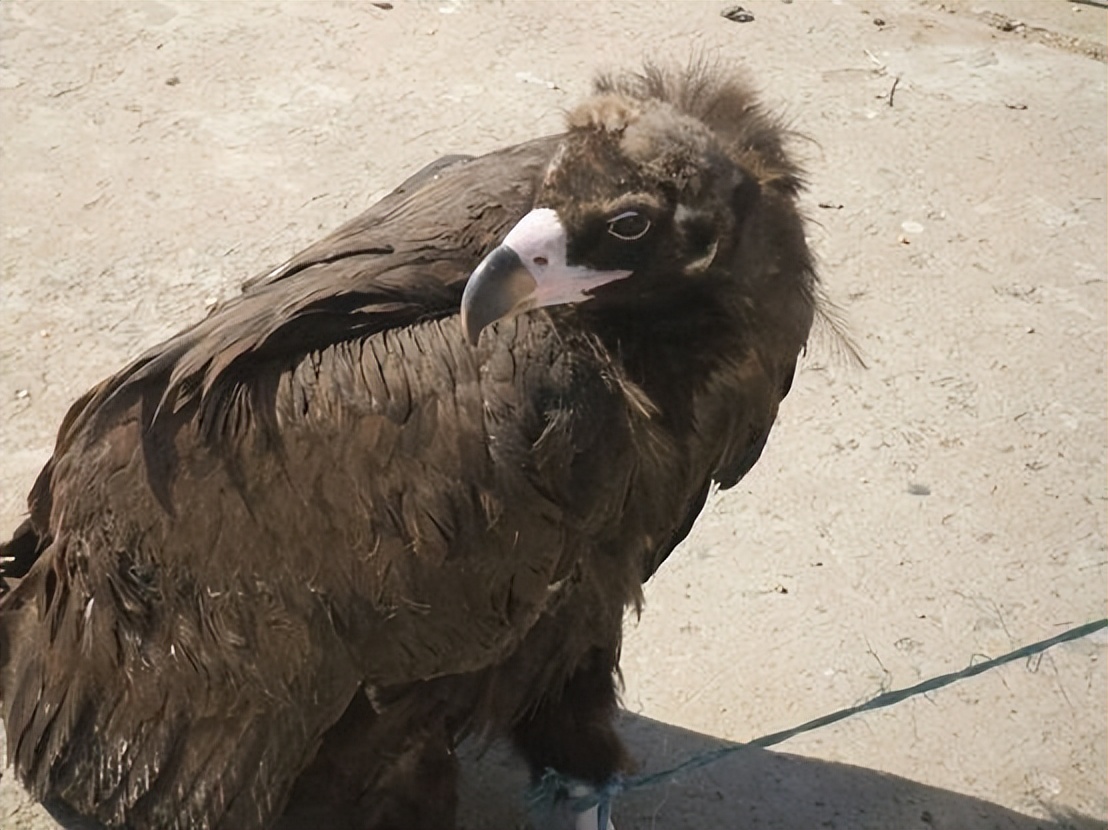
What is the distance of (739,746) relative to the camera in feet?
11.2

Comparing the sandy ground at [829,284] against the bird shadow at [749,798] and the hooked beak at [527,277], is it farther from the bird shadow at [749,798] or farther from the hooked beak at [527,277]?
the hooked beak at [527,277]

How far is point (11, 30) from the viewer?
223 inches

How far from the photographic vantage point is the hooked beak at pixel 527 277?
2346mm

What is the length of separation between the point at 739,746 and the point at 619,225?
1.49 m

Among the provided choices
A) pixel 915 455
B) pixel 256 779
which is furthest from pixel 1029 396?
pixel 256 779

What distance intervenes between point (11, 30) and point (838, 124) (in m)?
3.02

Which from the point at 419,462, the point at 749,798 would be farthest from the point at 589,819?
the point at 419,462

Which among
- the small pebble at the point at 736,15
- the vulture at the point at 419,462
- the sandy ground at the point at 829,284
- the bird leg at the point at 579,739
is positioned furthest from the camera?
the small pebble at the point at 736,15

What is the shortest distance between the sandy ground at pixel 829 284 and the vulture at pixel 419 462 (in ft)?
2.11

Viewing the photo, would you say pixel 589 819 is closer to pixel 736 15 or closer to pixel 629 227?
pixel 629 227

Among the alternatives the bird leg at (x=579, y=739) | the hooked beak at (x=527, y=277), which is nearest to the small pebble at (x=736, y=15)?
the bird leg at (x=579, y=739)

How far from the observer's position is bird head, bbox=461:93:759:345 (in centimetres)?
237

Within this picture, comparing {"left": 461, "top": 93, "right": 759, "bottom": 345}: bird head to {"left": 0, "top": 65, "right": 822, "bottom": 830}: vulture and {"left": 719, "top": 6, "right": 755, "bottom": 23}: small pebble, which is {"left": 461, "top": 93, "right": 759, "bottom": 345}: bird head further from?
{"left": 719, "top": 6, "right": 755, "bottom": 23}: small pebble

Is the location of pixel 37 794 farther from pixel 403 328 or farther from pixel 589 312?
pixel 589 312
